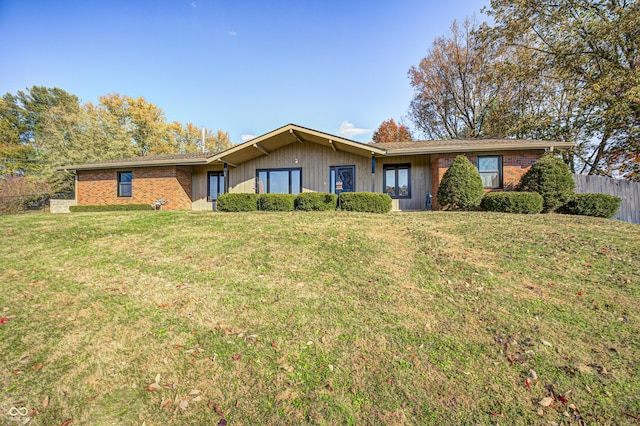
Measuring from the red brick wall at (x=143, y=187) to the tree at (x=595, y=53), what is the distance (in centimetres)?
2084

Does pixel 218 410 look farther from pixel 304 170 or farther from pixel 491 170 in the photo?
pixel 491 170

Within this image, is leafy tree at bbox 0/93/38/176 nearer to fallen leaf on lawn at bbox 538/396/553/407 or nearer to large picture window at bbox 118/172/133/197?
large picture window at bbox 118/172/133/197

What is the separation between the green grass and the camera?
2.59 meters

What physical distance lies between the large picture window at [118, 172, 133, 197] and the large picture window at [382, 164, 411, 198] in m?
14.0

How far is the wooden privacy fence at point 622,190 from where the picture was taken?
39.4ft

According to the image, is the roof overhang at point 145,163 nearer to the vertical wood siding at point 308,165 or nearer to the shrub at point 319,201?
the vertical wood siding at point 308,165

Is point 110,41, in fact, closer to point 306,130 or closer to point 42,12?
point 42,12

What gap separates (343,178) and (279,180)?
3.44 meters

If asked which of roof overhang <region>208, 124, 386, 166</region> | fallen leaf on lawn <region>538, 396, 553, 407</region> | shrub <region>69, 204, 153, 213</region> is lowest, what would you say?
fallen leaf on lawn <region>538, 396, 553, 407</region>

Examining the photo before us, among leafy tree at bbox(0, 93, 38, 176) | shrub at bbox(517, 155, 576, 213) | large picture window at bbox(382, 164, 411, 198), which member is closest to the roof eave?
shrub at bbox(517, 155, 576, 213)

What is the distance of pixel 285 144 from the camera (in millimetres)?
15289

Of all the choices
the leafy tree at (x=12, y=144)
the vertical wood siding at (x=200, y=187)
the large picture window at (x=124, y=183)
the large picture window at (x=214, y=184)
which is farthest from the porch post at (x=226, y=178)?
the leafy tree at (x=12, y=144)

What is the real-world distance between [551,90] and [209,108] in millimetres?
24086

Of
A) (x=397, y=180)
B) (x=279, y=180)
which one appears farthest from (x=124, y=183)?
(x=397, y=180)
